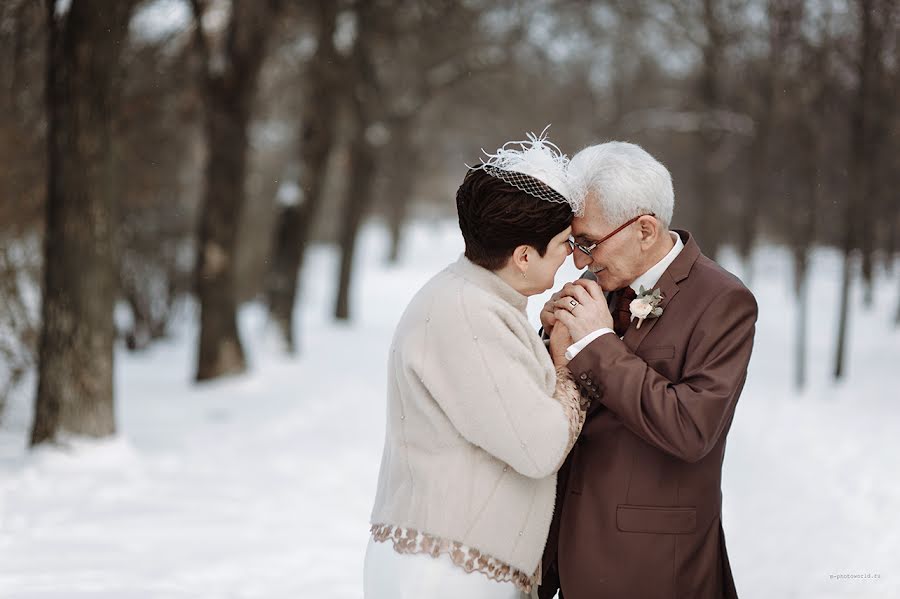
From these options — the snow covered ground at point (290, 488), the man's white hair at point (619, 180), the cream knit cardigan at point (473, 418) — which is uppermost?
the man's white hair at point (619, 180)

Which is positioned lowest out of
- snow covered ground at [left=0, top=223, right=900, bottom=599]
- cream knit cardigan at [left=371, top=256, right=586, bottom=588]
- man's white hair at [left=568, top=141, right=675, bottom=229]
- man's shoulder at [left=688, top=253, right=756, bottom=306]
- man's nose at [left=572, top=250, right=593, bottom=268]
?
snow covered ground at [left=0, top=223, right=900, bottom=599]

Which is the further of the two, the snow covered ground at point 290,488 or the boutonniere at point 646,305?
the snow covered ground at point 290,488

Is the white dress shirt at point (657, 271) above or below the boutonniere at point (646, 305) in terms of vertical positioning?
above

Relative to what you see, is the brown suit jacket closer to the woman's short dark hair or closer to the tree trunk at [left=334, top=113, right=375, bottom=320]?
the woman's short dark hair

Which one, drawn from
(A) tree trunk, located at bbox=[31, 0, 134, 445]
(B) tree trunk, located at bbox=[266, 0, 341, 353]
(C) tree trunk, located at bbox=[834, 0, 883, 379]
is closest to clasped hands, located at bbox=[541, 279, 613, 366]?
(A) tree trunk, located at bbox=[31, 0, 134, 445]

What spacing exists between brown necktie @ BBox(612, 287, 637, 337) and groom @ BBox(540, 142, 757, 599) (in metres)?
0.02

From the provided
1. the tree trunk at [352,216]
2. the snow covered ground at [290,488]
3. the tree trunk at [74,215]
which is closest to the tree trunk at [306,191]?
the snow covered ground at [290,488]

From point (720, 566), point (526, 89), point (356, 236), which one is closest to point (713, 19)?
point (526, 89)

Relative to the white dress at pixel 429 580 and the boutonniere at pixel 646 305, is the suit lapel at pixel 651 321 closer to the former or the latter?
the boutonniere at pixel 646 305

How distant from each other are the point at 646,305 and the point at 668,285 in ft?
0.41

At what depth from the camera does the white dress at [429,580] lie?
2.67 m

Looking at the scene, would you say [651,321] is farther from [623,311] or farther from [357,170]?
[357,170]

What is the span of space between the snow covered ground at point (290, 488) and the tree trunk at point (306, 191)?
2.97 ft

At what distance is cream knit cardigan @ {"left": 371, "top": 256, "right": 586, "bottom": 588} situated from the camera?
2.58 metres
